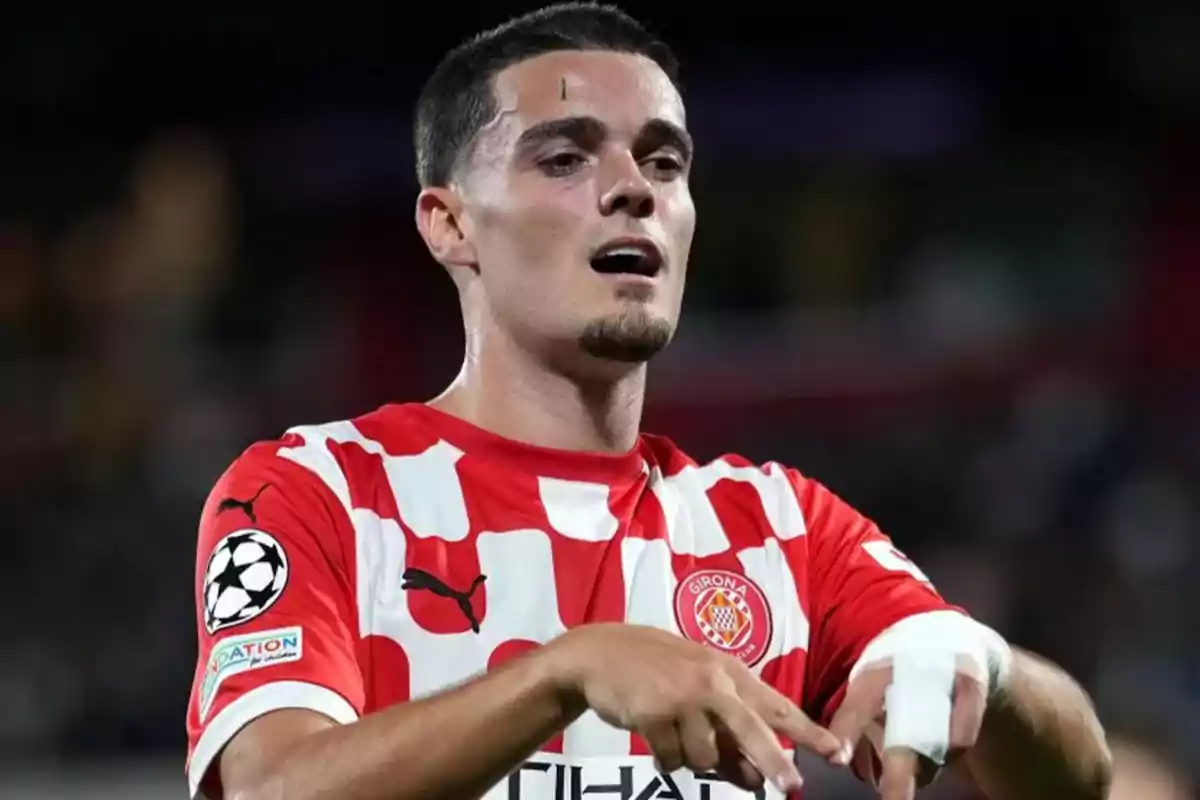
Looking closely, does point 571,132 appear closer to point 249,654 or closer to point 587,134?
point 587,134

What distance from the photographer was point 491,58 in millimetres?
2693

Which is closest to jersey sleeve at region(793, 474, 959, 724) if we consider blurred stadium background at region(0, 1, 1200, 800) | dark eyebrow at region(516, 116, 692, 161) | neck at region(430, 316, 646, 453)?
neck at region(430, 316, 646, 453)

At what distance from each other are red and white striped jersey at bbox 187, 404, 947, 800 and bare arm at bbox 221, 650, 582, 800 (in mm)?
182

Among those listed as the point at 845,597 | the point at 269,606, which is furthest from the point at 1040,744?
the point at 269,606

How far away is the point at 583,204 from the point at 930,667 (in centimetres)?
78

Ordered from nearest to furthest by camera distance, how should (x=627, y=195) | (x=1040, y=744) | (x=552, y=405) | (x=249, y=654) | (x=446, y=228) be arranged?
(x=249, y=654) < (x=1040, y=744) < (x=627, y=195) < (x=552, y=405) < (x=446, y=228)

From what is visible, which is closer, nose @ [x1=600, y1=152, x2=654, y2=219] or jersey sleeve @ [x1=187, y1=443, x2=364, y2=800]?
jersey sleeve @ [x1=187, y1=443, x2=364, y2=800]

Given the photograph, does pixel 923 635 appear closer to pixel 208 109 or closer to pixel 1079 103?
pixel 1079 103

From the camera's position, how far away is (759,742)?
5.31ft

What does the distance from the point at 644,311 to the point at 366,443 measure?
0.39 meters

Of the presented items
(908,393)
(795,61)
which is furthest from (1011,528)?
(795,61)

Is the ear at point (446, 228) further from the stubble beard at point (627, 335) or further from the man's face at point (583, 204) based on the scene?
the stubble beard at point (627, 335)

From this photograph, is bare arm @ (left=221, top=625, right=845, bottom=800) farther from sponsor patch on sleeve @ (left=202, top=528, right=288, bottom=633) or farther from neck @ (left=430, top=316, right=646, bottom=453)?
neck @ (left=430, top=316, right=646, bottom=453)

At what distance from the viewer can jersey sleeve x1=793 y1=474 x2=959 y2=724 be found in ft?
7.95
